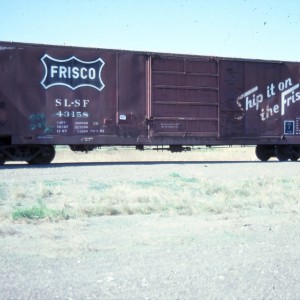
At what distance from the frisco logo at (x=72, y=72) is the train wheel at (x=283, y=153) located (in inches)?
304

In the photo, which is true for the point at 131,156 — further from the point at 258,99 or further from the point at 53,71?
the point at 53,71

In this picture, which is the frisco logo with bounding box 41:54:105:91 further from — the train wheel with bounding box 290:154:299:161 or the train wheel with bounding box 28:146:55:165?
the train wheel with bounding box 290:154:299:161

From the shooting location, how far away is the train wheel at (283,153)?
2011cm

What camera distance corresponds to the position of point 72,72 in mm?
17016

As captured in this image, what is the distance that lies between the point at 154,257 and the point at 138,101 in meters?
13.2

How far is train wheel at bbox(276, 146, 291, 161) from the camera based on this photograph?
792 inches

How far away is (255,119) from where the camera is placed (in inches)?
759

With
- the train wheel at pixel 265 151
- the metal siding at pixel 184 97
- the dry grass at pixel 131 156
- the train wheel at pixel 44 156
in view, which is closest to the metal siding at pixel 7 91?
the train wheel at pixel 44 156

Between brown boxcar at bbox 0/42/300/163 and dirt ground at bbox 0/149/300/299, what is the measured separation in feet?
31.8

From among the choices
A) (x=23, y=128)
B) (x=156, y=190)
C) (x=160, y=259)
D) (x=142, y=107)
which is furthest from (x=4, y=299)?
(x=142, y=107)

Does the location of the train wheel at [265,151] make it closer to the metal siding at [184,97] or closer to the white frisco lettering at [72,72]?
the metal siding at [184,97]

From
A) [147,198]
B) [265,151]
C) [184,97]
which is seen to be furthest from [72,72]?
[147,198]

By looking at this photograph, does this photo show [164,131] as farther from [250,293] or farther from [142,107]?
[250,293]

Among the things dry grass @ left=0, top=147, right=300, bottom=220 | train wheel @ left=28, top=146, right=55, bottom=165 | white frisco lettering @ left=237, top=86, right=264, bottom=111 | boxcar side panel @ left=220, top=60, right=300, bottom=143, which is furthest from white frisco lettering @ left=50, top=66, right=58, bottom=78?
white frisco lettering @ left=237, top=86, right=264, bottom=111
